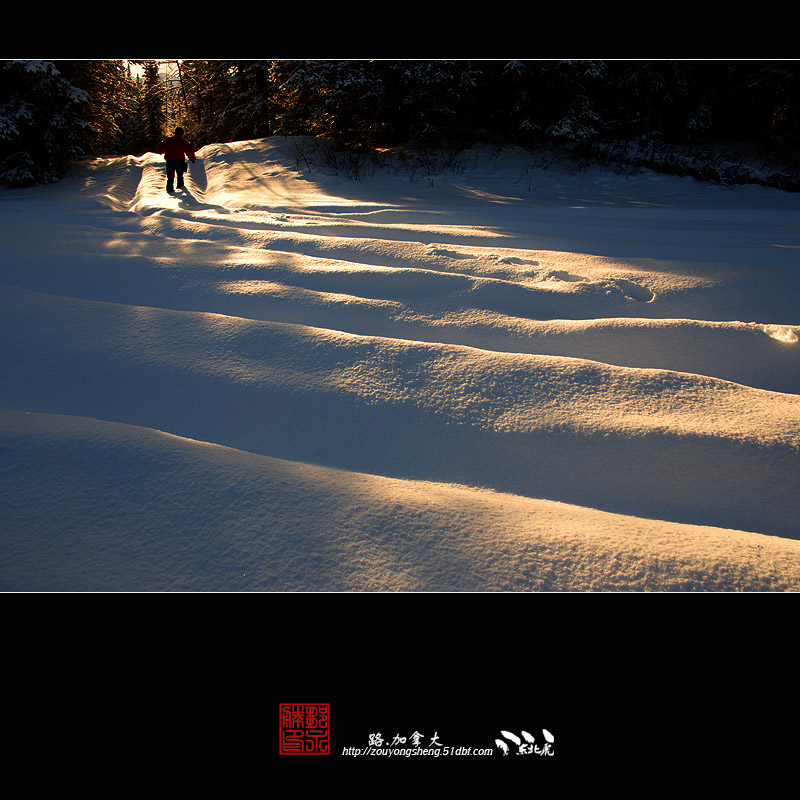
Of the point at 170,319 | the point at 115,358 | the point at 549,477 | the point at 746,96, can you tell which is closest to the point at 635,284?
the point at 549,477

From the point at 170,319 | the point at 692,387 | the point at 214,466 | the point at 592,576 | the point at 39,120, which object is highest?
the point at 39,120

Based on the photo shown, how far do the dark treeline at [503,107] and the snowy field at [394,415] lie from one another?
7.64 metres

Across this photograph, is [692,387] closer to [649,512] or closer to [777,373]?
[777,373]

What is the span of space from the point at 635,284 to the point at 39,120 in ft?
42.1

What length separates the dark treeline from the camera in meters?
9.62

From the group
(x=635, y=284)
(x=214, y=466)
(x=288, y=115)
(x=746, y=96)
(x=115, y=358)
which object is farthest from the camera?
(x=288, y=115)

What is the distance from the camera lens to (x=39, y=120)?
33.7 ft

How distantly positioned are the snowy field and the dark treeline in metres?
7.64

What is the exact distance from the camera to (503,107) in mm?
10977
